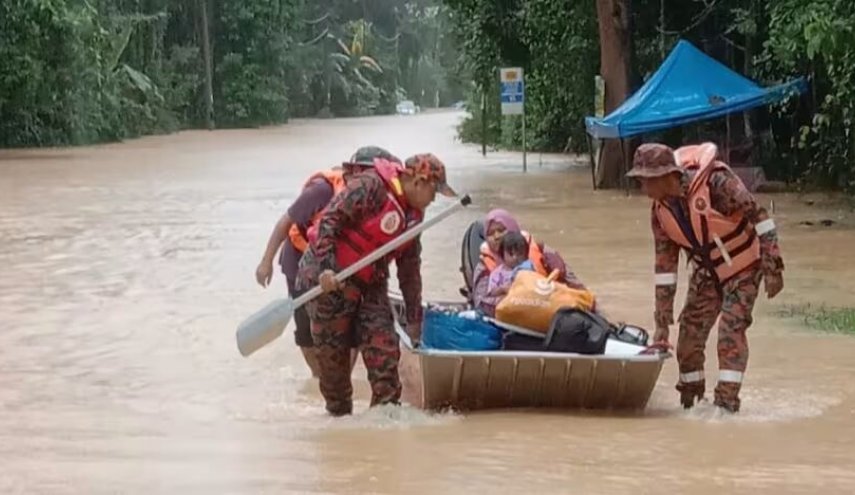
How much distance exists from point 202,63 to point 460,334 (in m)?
56.9

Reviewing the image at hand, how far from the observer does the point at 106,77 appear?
47969mm

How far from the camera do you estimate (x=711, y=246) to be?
7.46m

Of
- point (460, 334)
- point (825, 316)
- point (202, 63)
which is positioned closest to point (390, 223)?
point (460, 334)

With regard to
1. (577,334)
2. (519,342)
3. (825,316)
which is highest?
(577,334)

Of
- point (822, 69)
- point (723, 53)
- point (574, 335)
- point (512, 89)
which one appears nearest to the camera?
point (574, 335)

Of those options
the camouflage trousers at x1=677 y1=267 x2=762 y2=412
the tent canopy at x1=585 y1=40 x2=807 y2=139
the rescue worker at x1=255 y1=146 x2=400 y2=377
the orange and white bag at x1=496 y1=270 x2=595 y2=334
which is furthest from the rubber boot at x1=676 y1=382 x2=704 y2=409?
the tent canopy at x1=585 y1=40 x2=807 y2=139

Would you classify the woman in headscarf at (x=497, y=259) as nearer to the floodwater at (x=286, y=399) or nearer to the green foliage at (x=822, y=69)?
the floodwater at (x=286, y=399)

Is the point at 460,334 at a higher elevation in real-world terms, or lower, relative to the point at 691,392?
higher

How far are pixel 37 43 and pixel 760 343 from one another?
100ft

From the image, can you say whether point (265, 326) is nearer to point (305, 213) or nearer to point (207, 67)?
point (305, 213)

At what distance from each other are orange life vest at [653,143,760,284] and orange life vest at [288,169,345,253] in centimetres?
167

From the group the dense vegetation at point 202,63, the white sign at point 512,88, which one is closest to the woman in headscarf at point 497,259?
the white sign at point 512,88

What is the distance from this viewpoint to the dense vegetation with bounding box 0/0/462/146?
39156 millimetres

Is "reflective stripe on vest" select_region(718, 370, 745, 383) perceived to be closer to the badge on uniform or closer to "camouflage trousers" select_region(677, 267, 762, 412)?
"camouflage trousers" select_region(677, 267, 762, 412)
